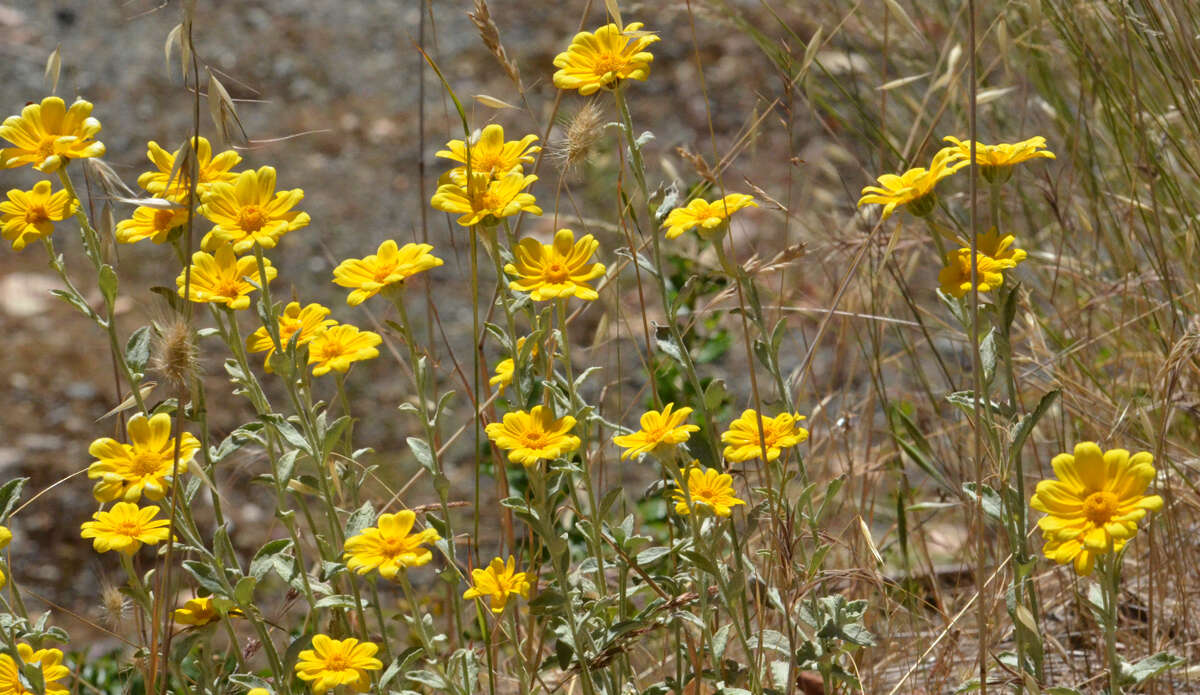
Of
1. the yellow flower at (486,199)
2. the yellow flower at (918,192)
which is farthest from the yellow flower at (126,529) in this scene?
the yellow flower at (918,192)

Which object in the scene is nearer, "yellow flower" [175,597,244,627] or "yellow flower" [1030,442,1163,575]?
"yellow flower" [1030,442,1163,575]

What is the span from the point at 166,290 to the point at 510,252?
0.38 m

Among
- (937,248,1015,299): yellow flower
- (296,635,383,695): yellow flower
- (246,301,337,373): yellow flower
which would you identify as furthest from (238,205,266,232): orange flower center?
(937,248,1015,299): yellow flower

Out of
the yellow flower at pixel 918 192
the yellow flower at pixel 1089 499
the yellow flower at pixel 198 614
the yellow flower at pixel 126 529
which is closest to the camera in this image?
the yellow flower at pixel 1089 499

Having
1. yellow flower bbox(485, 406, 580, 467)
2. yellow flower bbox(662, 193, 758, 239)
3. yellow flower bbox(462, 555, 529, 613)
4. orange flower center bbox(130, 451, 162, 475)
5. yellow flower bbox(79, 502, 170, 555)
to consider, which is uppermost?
yellow flower bbox(662, 193, 758, 239)

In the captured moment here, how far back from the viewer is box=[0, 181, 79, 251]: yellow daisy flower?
134 centimetres

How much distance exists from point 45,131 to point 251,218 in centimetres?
27

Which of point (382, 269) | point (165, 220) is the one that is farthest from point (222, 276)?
point (382, 269)

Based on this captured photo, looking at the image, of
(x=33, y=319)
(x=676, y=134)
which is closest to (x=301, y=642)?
(x=33, y=319)

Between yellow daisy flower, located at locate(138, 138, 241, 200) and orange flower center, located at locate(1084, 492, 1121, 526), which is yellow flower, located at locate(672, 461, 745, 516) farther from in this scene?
yellow daisy flower, located at locate(138, 138, 241, 200)

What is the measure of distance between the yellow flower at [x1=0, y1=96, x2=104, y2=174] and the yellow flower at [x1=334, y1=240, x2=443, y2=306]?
308 millimetres

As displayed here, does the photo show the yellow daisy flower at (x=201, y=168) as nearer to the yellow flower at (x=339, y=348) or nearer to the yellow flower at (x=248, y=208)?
the yellow flower at (x=248, y=208)

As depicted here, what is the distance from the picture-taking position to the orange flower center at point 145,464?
51.7 inches

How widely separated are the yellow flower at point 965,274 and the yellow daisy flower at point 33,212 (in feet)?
3.07
